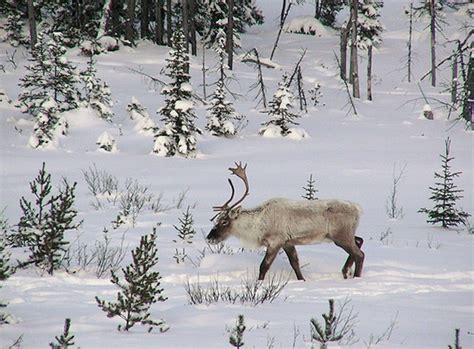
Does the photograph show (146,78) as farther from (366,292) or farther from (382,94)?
(366,292)

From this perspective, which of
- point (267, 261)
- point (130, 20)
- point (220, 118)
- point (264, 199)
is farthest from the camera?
point (130, 20)

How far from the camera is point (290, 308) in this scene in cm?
580

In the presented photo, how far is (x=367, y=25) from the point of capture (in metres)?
37.6

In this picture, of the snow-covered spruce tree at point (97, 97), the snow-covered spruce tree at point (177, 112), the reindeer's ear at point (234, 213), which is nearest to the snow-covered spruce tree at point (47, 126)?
the snow-covered spruce tree at point (97, 97)

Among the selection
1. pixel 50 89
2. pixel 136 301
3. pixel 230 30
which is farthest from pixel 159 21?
pixel 136 301

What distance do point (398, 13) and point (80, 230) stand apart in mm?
61111

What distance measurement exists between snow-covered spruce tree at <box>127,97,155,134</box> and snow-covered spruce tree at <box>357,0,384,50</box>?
57.3ft

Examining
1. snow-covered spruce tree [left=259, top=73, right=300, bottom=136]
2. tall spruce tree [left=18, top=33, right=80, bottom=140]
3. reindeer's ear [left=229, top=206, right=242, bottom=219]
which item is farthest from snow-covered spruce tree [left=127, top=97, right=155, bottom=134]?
reindeer's ear [left=229, top=206, right=242, bottom=219]

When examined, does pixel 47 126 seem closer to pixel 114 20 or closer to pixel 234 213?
pixel 234 213

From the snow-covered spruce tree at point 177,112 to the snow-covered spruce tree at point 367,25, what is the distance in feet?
60.7

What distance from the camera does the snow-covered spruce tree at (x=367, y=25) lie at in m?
37.6

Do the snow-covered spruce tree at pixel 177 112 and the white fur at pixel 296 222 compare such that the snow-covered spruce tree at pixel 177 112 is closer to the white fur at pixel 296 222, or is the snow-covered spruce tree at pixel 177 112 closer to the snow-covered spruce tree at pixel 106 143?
the snow-covered spruce tree at pixel 106 143

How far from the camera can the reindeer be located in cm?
805

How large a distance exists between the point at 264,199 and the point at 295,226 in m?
7.08
